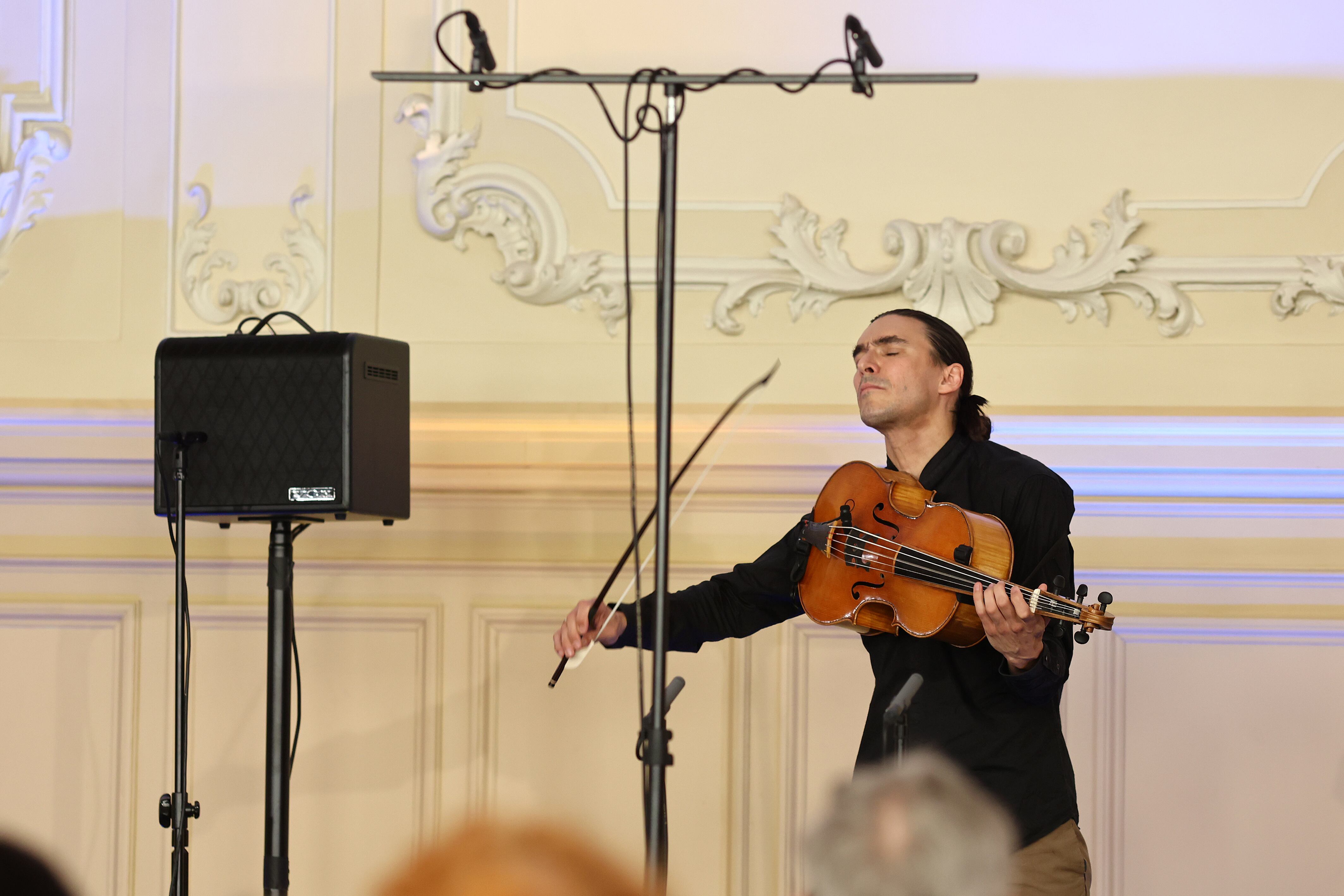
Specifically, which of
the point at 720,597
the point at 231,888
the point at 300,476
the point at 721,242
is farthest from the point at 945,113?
the point at 231,888

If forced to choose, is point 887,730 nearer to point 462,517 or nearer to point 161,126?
point 462,517

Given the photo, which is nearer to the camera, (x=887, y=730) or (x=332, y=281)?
(x=887, y=730)

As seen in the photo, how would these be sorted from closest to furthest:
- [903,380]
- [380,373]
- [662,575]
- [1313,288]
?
1. [662,575]
2. [903,380]
3. [380,373]
4. [1313,288]

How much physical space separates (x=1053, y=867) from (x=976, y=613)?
0.45 metres

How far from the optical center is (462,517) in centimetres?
347

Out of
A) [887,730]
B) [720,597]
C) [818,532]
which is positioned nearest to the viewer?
[887,730]

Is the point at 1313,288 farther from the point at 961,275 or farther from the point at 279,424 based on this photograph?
the point at 279,424

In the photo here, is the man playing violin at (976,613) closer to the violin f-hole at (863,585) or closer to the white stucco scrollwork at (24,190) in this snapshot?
the violin f-hole at (863,585)

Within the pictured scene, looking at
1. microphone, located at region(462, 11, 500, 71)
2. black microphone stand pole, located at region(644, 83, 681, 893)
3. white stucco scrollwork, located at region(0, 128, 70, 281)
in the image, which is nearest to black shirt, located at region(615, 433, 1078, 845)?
black microphone stand pole, located at region(644, 83, 681, 893)

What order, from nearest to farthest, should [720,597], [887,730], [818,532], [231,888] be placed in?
1. [887,730]
2. [818,532]
3. [720,597]
4. [231,888]

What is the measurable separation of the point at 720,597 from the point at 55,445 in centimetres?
179

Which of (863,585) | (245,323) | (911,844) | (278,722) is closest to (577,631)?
(863,585)

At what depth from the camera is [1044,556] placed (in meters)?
2.43

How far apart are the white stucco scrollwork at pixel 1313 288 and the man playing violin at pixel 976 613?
1057 mm
